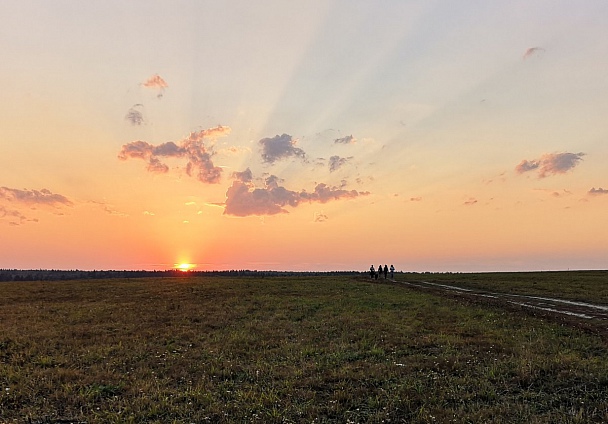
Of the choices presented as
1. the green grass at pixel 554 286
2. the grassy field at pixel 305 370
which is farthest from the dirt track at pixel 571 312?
the green grass at pixel 554 286

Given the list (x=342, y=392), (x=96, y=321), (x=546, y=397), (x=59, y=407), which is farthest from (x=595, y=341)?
(x=96, y=321)

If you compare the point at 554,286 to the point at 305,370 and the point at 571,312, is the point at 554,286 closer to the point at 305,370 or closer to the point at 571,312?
the point at 571,312

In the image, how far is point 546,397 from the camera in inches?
408

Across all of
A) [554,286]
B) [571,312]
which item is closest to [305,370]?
[571,312]

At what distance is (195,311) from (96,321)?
21.6 feet

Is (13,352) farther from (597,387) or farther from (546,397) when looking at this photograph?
(597,387)

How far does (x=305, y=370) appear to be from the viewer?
540 inches

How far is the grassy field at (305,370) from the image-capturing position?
10023mm

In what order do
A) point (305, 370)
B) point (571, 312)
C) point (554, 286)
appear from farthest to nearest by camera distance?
point (554, 286) < point (571, 312) < point (305, 370)

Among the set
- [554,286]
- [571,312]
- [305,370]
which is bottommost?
[305,370]

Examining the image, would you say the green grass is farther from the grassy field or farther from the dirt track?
the grassy field

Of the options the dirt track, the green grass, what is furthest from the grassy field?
the green grass

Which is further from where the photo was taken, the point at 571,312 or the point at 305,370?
the point at 571,312

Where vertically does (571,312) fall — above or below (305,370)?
above
